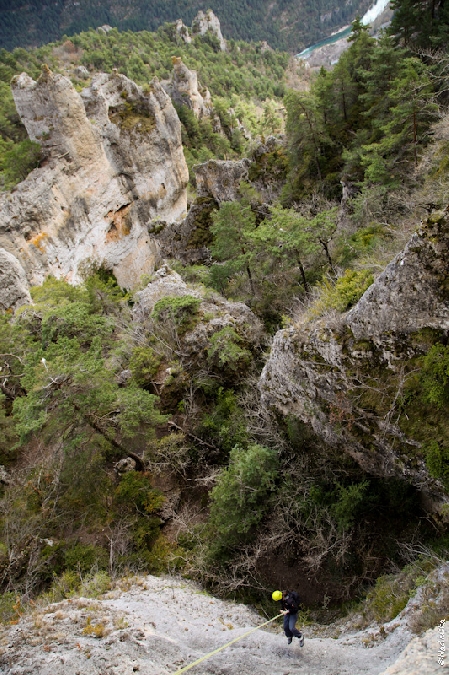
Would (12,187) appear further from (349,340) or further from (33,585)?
(349,340)

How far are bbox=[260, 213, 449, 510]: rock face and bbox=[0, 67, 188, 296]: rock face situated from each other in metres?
26.9

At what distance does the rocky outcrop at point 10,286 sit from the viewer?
868 inches

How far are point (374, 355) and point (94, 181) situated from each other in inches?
1487

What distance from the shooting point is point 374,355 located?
835cm

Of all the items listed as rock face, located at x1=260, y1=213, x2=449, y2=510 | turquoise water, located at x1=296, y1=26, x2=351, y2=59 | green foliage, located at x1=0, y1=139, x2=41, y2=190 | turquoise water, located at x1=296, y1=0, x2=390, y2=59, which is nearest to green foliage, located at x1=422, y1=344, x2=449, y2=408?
rock face, located at x1=260, y1=213, x2=449, y2=510

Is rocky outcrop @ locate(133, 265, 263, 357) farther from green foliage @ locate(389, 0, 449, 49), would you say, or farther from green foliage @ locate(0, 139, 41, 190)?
green foliage @ locate(0, 139, 41, 190)

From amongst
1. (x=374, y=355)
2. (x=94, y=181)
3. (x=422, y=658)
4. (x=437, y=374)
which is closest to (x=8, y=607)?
(x=422, y=658)

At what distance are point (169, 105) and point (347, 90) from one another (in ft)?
87.6

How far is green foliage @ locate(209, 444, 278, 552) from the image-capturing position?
10852 millimetres

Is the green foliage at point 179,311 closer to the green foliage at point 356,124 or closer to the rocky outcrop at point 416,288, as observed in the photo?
the rocky outcrop at point 416,288

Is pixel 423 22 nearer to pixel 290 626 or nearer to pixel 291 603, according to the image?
pixel 291 603

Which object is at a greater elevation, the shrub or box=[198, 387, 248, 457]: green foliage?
box=[198, 387, 248, 457]: green foliage

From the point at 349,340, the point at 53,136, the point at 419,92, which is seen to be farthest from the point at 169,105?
the point at 349,340

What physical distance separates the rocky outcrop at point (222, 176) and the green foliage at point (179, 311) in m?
17.1
